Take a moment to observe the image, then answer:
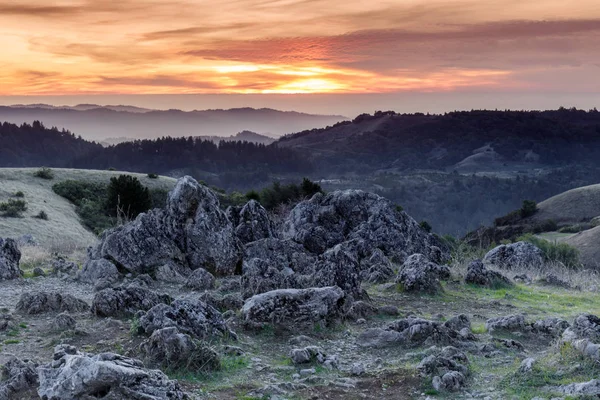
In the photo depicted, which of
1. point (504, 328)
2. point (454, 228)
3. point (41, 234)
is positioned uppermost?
point (504, 328)

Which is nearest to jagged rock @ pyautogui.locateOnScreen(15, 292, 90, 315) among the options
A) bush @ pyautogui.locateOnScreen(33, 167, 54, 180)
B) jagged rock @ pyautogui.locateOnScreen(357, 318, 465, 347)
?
jagged rock @ pyautogui.locateOnScreen(357, 318, 465, 347)

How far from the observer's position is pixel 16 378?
7.60m

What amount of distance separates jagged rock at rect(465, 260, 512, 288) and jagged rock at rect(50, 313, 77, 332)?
9.56 meters

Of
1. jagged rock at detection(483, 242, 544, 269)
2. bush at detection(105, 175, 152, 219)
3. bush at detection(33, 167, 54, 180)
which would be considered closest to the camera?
jagged rock at detection(483, 242, 544, 269)

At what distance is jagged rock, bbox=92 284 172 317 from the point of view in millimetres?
11203

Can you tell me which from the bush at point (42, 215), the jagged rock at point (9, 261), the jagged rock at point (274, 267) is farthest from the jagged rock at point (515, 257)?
the bush at point (42, 215)

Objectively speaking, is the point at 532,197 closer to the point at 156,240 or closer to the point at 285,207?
the point at 285,207

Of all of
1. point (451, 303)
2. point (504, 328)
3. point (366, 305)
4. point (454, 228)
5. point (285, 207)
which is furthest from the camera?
point (454, 228)

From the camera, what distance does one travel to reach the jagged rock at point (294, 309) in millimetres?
10727

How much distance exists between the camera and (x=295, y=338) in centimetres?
1016

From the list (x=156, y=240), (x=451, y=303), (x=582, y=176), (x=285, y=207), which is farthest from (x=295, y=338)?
(x=582, y=176)

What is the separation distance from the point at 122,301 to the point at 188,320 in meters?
2.13

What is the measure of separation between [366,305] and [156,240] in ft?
20.6

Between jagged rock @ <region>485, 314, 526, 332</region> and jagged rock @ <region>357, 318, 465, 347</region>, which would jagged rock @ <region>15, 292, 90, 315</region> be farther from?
jagged rock @ <region>485, 314, 526, 332</region>
